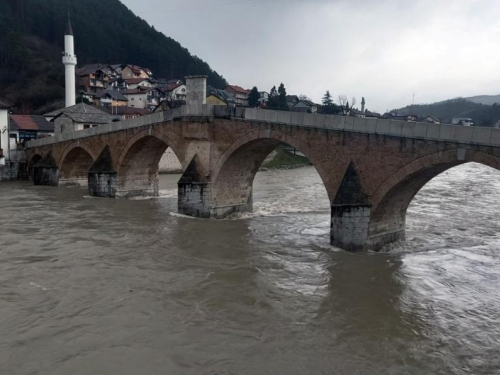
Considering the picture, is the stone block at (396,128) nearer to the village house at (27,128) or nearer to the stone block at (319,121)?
the stone block at (319,121)

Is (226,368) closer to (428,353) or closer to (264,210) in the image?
(428,353)

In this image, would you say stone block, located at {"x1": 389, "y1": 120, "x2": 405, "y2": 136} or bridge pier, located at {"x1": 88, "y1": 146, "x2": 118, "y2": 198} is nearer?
stone block, located at {"x1": 389, "y1": 120, "x2": 405, "y2": 136}

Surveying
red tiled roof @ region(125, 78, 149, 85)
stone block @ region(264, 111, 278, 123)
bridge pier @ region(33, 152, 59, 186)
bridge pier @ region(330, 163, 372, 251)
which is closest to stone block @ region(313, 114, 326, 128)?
stone block @ region(264, 111, 278, 123)

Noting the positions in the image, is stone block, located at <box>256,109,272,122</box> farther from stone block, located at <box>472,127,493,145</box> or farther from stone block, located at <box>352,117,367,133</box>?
stone block, located at <box>472,127,493,145</box>

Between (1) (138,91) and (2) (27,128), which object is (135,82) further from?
(2) (27,128)

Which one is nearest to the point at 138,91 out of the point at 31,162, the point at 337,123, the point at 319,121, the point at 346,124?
the point at 31,162

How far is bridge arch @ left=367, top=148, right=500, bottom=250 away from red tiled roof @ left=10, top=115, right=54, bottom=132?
2624 centimetres

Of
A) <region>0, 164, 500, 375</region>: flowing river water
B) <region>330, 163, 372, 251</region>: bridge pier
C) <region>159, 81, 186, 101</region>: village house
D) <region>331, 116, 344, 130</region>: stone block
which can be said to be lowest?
<region>0, 164, 500, 375</region>: flowing river water

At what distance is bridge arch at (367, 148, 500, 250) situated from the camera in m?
9.58

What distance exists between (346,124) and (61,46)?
58.4 m

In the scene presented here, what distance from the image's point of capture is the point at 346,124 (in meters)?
11.7

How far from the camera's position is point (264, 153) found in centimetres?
1577

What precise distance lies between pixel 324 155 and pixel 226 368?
7.63 metres

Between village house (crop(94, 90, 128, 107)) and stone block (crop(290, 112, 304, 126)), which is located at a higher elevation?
village house (crop(94, 90, 128, 107))
